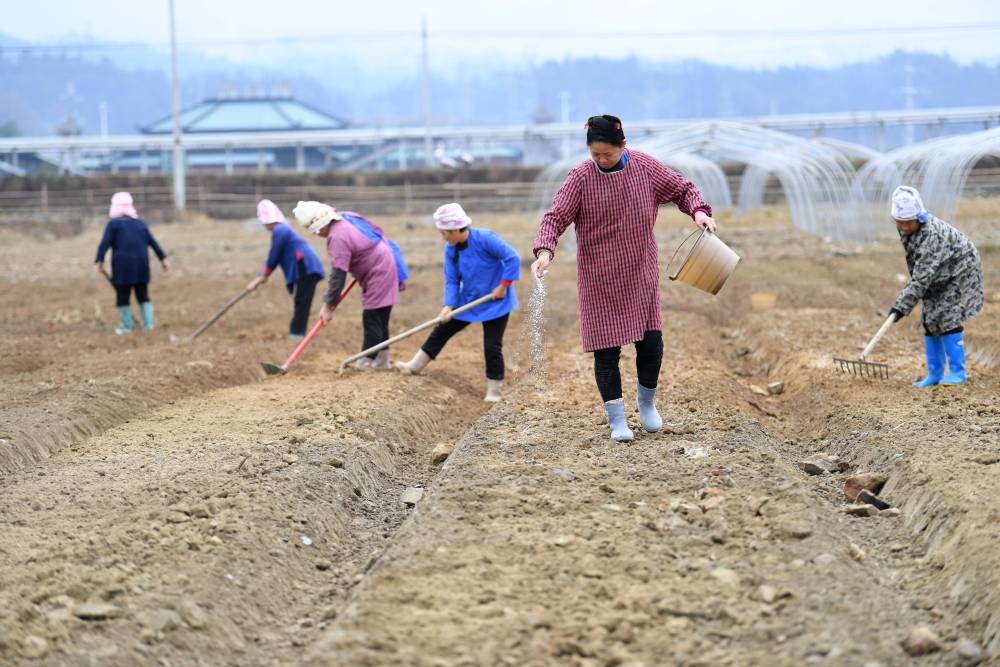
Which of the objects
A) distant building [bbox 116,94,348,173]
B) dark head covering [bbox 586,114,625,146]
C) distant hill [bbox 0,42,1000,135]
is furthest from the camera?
distant hill [bbox 0,42,1000,135]

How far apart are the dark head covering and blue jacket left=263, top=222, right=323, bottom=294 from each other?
5.44 metres

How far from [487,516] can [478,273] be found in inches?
132

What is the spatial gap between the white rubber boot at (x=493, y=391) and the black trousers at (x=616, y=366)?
7.66 ft

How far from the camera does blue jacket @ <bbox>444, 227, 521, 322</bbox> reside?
26.7ft

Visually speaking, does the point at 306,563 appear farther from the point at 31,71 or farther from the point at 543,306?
the point at 31,71

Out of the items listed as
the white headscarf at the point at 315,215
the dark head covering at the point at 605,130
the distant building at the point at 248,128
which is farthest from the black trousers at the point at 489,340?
the distant building at the point at 248,128

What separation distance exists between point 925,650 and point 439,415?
487 centimetres

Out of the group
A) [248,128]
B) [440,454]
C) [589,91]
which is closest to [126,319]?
[440,454]

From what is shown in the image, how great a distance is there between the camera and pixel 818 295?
45.7ft

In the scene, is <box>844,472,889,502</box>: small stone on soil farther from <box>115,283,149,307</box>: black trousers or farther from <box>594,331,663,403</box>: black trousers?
<box>115,283,149,307</box>: black trousers

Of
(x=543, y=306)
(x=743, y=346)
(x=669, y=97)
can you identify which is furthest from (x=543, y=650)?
(x=669, y=97)

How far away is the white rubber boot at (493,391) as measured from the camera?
862 cm

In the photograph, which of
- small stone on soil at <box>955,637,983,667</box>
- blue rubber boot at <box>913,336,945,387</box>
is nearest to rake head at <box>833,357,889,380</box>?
blue rubber boot at <box>913,336,945,387</box>

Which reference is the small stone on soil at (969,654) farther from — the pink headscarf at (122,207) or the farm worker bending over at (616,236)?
the pink headscarf at (122,207)
